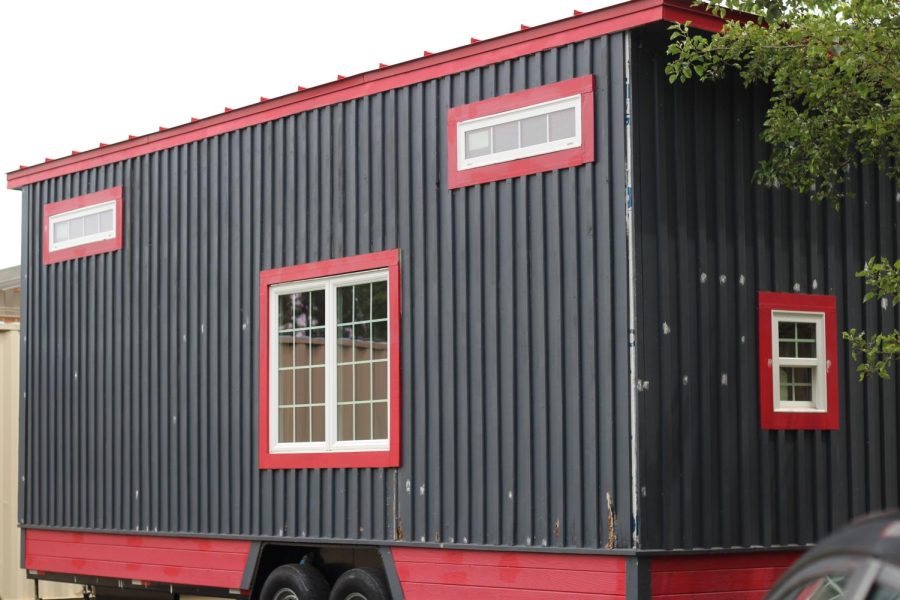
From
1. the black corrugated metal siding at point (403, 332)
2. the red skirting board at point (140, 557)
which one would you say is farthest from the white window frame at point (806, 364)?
the red skirting board at point (140, 557)

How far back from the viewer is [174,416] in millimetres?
13695

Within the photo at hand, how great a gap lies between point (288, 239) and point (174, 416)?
2204 millimetres

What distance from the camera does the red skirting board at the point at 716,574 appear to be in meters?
9.74

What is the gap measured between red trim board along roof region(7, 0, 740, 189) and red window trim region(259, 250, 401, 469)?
1366 millimetres

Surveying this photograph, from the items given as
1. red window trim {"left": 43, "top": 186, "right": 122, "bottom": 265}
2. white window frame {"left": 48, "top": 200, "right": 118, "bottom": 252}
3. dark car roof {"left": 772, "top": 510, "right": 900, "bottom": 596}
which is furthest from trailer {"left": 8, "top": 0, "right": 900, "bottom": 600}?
dark car roof {"left": 772, "top": 510, "right": 900, "bottom": 596}

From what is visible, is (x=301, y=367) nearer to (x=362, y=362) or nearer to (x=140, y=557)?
(x=362, y=362)

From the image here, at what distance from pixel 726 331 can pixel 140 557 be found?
250 inches

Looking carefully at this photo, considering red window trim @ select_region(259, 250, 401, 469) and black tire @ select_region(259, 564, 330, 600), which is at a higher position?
red window trim @ select_region(259, 250, 401, 469)

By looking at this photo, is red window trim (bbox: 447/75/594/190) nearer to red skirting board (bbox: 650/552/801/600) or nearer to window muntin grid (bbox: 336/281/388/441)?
window muntin grid (bbox: 336/281/388/441)

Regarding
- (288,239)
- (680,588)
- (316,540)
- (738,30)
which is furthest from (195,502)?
(738,30)

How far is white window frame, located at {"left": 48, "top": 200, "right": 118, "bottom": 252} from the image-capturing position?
14680mm

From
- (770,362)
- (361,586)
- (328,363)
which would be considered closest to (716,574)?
(770,362)

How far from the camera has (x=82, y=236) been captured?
15055mm

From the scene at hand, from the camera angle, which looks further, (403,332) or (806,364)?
(403,332)
